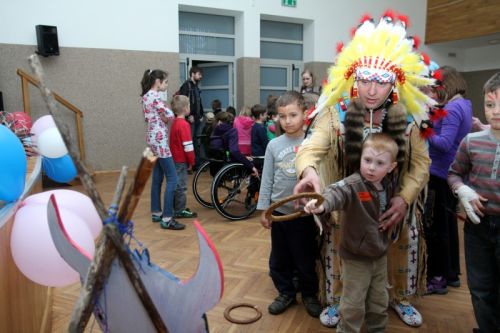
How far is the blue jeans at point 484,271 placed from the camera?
1742mm

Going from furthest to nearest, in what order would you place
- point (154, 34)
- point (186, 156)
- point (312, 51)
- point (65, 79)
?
point (312, 51) < point (154, 34) < point (65, 79) < point (186, 156)

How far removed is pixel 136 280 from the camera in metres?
1.01

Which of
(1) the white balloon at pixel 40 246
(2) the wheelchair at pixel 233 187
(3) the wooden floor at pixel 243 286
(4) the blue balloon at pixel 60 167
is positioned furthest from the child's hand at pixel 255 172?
(1) the white balloon at pixel 40 246

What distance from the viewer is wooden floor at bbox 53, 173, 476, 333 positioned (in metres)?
2.13

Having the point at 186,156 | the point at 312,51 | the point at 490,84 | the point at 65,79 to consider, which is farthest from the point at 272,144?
the point at 312,51

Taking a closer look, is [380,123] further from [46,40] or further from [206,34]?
[206,34]

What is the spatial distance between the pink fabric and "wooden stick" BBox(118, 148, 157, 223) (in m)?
3.46

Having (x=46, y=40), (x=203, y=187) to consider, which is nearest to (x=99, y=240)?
(x=203, y=187)

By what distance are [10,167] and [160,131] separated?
7.70 ft

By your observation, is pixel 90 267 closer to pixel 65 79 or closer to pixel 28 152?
pixel 28 152

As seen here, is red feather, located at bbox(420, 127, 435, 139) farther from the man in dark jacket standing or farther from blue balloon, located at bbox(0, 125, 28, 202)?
the man in dark jacket standing

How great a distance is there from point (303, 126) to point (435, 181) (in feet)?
3.05

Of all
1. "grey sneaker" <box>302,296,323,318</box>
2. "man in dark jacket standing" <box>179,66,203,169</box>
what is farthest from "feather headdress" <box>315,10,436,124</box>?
"man in dark jacket standing" <box>179,66,203,169</box>

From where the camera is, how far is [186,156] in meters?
3.93
